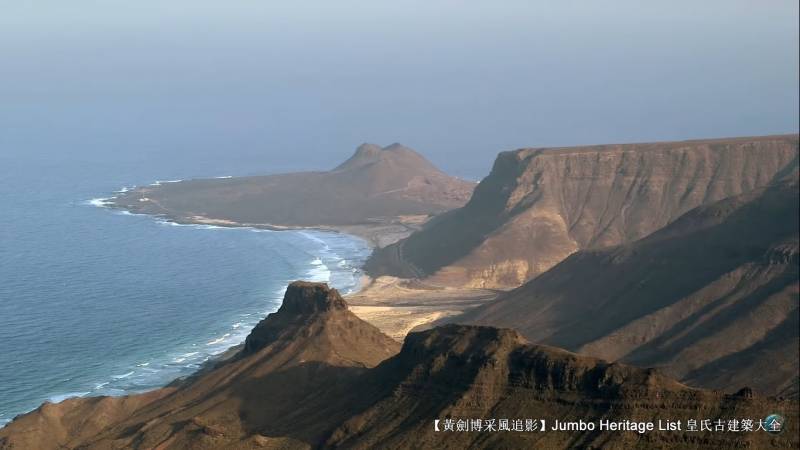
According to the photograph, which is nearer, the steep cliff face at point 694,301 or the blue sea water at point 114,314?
the steep cliff face at point 694,301

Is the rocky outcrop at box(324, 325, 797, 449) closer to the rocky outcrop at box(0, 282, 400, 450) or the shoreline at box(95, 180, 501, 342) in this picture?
the rocky outcrop at box(0, 282, 400, 450)

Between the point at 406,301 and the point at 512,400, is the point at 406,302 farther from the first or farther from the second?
the point at 512,400

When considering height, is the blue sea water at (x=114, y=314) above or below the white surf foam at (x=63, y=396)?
above

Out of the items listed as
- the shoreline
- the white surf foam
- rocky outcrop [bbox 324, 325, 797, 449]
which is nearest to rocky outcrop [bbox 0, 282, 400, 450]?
rocky outcrop [bbox 324, 325, 797, 449]

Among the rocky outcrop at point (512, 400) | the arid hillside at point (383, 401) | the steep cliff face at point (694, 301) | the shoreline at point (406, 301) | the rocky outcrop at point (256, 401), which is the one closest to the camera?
the rocky outcrop at point (512, 400)

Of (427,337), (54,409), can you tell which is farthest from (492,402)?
(54,409)

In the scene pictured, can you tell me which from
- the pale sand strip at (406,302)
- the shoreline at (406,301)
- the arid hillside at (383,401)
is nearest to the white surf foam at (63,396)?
the arid hillside at (383,401)

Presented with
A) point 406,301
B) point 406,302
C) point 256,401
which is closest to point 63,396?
point 256,401

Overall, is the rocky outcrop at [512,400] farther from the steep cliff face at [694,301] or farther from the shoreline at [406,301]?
the shoreline at [406,301]
